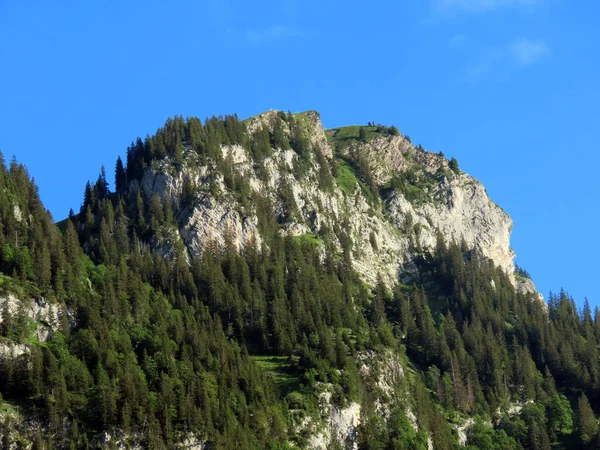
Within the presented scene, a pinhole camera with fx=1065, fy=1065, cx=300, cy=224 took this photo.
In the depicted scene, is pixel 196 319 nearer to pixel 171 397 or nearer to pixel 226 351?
pixel 226 351

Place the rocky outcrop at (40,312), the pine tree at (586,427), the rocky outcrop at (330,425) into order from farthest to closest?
the pine tree at (586,427) → the rocky outcrop at (330,425) → the rocky outcrop at (40,312)

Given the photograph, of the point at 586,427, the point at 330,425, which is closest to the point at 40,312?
the point at 330,425

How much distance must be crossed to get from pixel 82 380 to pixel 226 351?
3039cm

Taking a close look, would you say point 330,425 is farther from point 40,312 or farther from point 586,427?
point 586,427

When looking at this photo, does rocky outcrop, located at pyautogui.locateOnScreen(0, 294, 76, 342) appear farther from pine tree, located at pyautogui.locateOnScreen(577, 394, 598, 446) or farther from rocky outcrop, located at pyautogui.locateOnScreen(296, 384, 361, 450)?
pine tree, located at pyautogui.locateOnScreen(577, 394, 598, 446)

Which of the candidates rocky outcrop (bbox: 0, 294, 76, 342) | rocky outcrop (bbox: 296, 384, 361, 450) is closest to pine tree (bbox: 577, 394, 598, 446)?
rocky outcrop (bbox: 296, 384, 361, 450)

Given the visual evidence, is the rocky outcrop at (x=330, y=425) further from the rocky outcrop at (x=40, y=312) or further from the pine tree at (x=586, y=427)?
the pine tree at (x=586, y=427)

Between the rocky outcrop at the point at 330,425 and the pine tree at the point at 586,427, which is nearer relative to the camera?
the rocky outcrop at the point at 330,425

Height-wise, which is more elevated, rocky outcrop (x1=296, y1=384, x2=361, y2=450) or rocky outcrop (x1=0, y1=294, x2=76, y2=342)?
rocky outcrop (x1=0, y1=294, x2=76, y2=342)

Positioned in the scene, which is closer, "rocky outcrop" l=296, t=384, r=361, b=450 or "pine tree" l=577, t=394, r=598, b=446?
"rocky outcrop" l=296, t=384, r=361, b=450

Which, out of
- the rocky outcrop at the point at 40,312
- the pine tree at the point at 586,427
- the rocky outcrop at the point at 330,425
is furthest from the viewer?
the pine tree at the point at 586,427

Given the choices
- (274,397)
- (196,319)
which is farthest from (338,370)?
(196,319)

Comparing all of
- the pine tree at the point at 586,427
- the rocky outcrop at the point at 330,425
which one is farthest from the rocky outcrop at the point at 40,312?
the pine tree at the point at 586,427

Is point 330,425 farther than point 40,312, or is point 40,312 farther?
point 40,312
